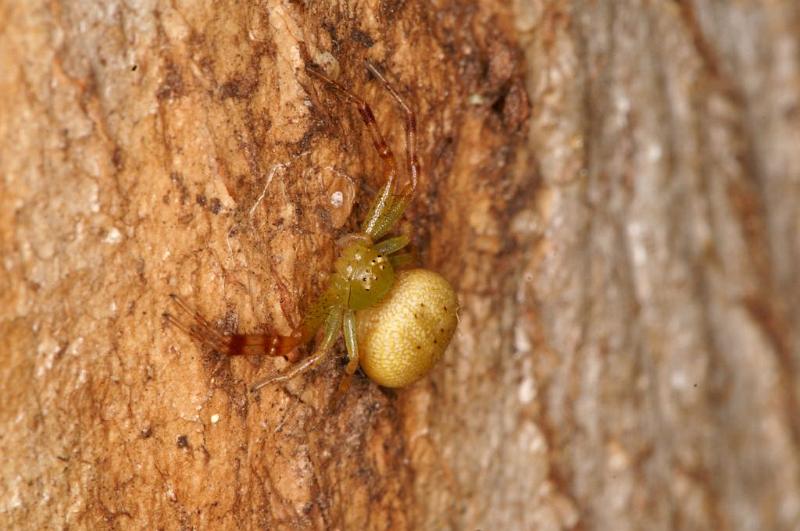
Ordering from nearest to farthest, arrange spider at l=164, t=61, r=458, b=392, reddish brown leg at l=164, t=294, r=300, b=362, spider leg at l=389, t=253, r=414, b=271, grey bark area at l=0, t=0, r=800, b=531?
grey bark area at l=0, t=0, r=800, b=531 < reddish brown leg at l=164, t=294, r=300, b=362 < spider at l=164, t=61, r=458, b=392 < spider leg at l=389, t=253, r=414, b=271

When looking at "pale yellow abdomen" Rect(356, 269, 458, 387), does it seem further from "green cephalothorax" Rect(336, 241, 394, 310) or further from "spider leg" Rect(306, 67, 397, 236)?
"spider leg" Rect(306, 67, 397, 236)

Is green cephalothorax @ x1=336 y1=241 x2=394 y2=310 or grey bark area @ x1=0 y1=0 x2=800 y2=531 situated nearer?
grey bark area @ x1=0 y1=0 x2=800 y2=531

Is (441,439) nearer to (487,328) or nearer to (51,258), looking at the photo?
(487,328)

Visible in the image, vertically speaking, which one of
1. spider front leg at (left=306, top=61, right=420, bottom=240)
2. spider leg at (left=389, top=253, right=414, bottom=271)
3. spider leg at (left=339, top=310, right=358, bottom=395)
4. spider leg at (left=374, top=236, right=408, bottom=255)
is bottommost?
spider leg at (left=339, top=310, right=358, bottom=395)

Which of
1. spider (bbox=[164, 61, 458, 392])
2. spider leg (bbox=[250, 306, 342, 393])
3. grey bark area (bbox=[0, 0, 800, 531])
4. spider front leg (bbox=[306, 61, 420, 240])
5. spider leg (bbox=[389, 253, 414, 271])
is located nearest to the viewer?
grey bark area (bbox=[0, 0, 800, 531])

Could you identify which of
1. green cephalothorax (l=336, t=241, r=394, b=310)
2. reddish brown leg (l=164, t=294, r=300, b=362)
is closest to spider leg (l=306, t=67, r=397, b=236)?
green cephalothorax (l=336, t=241, r=394, b=310)

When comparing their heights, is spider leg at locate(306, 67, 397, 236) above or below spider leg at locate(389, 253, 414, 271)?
above

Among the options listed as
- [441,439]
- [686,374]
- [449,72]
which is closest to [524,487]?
[441,439]
